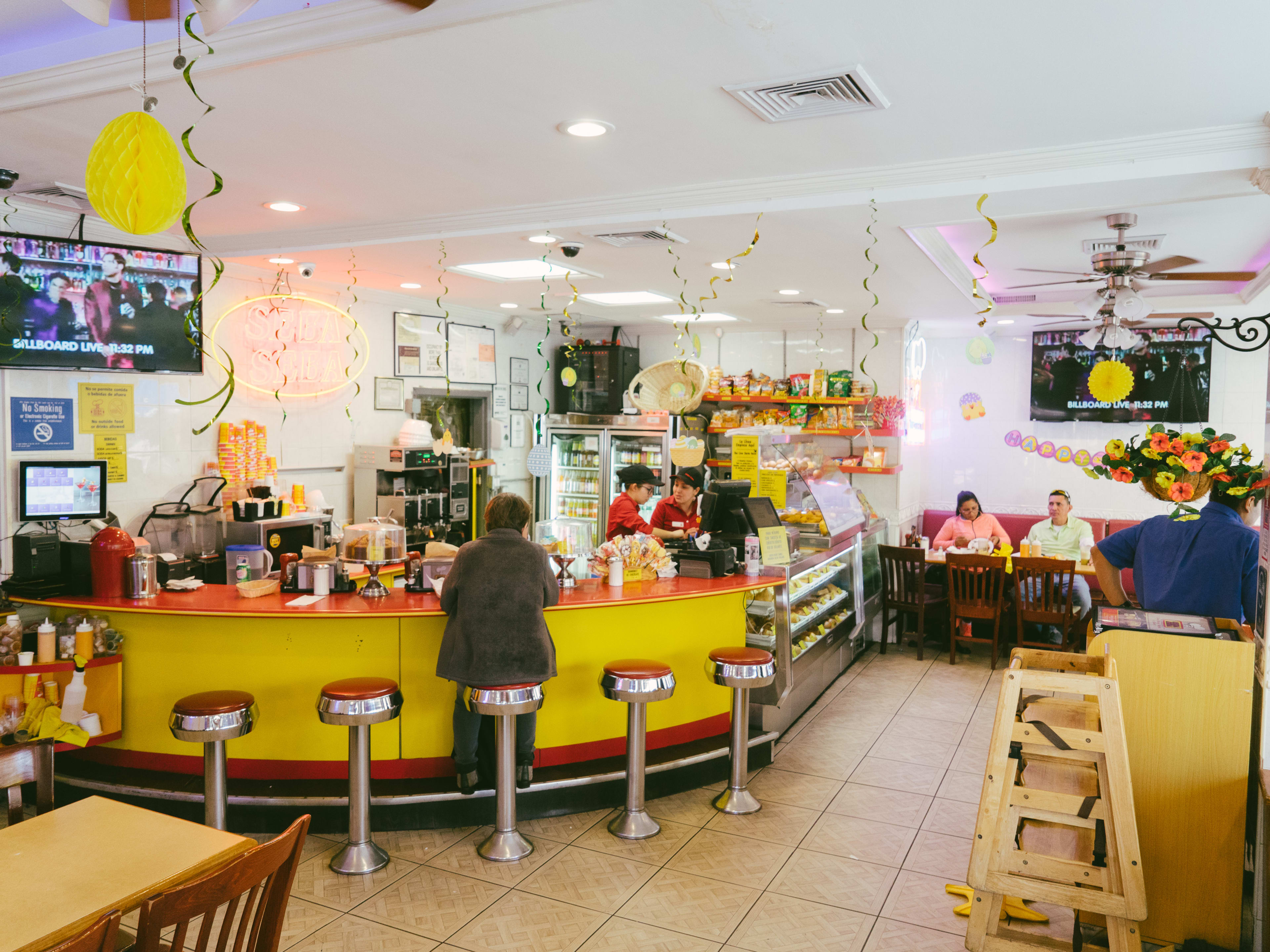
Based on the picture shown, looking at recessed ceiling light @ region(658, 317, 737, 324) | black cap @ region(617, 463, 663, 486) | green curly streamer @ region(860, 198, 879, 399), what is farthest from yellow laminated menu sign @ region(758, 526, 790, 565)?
recessed ceiling light @ region(658, 317, 737, 324)

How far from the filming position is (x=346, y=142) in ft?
11.8

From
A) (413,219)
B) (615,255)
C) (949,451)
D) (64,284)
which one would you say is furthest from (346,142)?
(949,451)

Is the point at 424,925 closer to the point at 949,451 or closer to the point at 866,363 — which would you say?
the point at 866,363

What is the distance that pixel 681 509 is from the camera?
667 centimetres

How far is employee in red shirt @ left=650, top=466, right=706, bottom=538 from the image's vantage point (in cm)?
660

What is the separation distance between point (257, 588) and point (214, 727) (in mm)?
926

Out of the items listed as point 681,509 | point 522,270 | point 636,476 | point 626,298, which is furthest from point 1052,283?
point 522,270

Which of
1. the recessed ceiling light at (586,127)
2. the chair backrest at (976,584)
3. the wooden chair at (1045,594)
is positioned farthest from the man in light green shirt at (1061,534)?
the recessed ceiling light at (586,127)

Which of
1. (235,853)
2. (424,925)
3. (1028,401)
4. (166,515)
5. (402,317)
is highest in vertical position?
(402,317)

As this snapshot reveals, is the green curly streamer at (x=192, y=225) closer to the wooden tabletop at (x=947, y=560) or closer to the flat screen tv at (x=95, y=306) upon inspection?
the flat screen tv at (x=95, y=306)

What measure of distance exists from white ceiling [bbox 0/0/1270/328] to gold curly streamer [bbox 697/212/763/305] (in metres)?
0.08

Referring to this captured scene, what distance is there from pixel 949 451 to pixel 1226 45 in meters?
7.37

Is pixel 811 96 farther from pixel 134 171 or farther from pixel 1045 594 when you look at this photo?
pixel 1045 594

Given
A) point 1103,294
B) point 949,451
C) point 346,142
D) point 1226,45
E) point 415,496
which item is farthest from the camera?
point 949,451
